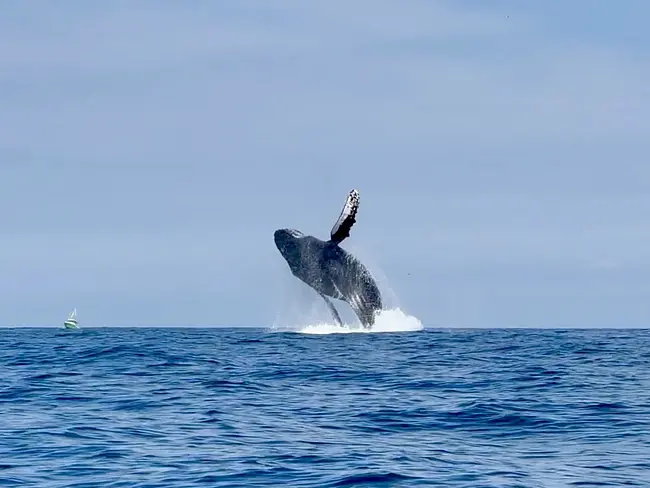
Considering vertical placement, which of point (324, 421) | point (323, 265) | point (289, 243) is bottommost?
point (324, 421)

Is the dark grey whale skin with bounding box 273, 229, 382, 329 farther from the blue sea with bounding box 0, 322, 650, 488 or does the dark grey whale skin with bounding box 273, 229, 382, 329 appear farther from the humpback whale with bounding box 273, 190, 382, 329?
the blue sea with bounding box 0, 322, 650, 488

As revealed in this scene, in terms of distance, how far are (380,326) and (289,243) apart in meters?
5.35

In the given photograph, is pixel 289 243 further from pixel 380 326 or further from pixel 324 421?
pixel 324 421

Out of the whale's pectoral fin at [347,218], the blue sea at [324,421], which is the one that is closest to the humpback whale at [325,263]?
the whale's pectoral fin at [347,218]

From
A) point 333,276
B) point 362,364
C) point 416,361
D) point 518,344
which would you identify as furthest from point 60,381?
point 518,344

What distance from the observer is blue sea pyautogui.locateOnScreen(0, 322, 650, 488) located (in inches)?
430

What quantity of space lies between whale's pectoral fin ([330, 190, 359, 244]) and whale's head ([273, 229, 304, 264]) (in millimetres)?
1024

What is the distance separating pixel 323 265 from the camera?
86.3 feet

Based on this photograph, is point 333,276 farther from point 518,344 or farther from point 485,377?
point 485,377

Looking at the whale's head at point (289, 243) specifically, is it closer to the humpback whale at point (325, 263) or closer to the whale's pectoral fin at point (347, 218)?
the humpback whale at point (325, 263)

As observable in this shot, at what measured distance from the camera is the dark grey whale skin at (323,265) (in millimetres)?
26297

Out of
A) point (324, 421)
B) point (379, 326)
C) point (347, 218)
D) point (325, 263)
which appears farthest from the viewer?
point (379, 326)

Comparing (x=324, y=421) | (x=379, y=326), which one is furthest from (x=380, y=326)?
(x=324, y=421)

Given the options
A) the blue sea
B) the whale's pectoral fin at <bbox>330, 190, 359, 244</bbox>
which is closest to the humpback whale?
the whale's pectoral fin at <bbox>330, 190, 359, 244</bbox>
